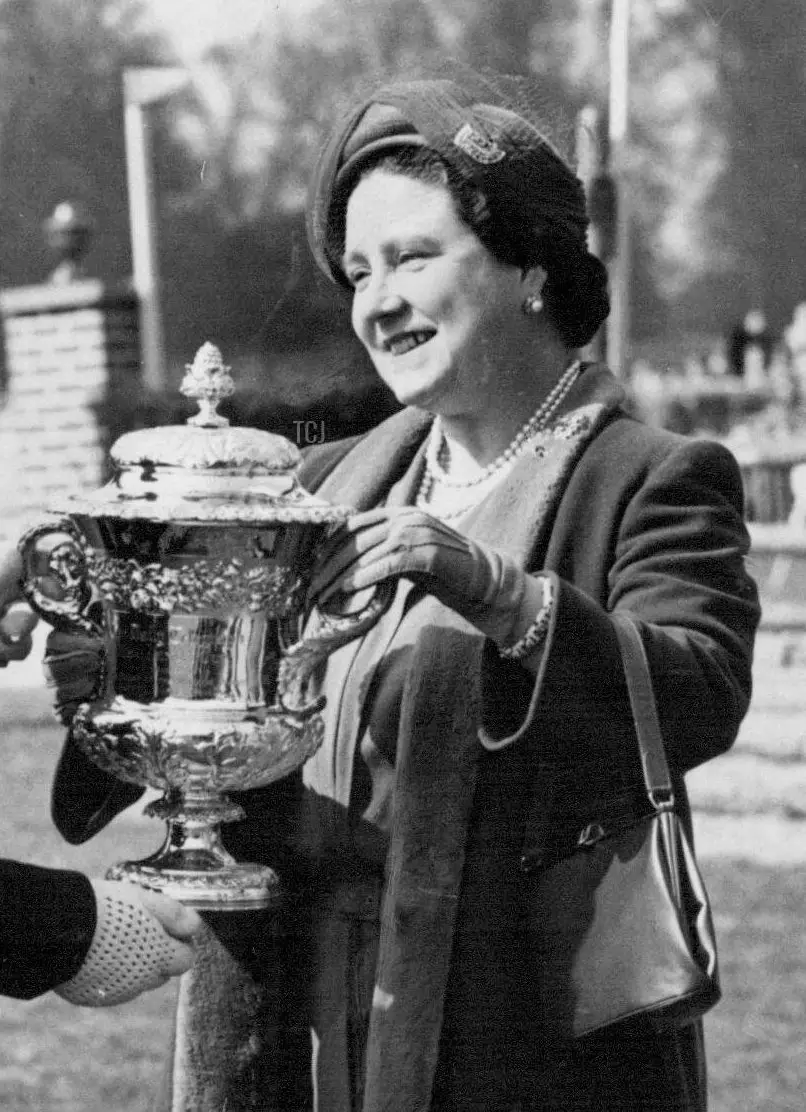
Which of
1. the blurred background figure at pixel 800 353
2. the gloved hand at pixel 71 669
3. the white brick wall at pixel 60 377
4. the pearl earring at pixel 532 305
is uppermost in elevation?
the pearl earring at pixel 532 305

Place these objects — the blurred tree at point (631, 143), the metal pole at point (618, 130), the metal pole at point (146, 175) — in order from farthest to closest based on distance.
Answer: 1. the blurred tree at point (631, 143)
2. the metal pole at point (618, 130)
3. the metal pole at point (146, 175)

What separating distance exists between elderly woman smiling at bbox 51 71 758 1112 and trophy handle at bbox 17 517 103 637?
10.9 inches

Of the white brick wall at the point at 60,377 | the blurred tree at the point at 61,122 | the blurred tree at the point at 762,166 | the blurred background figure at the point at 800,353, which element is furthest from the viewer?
the blurred tree at the point at 61,122

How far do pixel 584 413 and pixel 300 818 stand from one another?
1.87 feet

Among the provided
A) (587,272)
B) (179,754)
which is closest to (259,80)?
(587,272)

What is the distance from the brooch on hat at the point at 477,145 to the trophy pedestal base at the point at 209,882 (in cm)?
81

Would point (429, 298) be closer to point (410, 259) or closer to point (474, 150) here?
point (410, 259)

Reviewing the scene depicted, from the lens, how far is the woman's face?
2.11 m

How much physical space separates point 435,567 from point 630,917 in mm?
444

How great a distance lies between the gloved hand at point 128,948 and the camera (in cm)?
186

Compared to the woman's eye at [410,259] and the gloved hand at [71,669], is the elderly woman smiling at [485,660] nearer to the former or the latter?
the woman's eye at [410,259]

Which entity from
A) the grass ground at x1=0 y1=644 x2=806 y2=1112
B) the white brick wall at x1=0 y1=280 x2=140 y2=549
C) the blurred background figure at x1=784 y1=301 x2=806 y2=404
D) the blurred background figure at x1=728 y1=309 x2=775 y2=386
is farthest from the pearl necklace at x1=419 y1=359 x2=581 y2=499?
the blurred background figure at x1=728 y1=309 x2=775 y2=386

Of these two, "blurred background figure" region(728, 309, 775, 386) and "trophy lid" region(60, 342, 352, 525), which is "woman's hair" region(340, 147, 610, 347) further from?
"blurred background figure" region(728, 309, 775, 386)

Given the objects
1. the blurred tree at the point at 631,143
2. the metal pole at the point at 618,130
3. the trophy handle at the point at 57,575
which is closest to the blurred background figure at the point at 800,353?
the blurred tree at the point at 631,143
